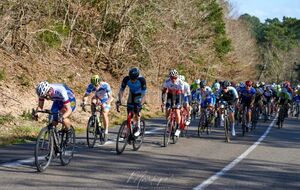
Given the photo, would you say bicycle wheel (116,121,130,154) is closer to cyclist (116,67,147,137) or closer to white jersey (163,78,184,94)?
cyclist (116,67,147,137)

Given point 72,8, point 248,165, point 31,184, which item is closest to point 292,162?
point 248,165

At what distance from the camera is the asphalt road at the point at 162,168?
889cm

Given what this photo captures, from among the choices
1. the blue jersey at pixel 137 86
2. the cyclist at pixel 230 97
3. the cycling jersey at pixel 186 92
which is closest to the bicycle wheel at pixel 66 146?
the blue jersey at pixel 137 86

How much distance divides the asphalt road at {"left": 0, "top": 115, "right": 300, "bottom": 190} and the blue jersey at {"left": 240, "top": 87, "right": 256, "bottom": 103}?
157 inches

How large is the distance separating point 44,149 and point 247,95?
11417 mm

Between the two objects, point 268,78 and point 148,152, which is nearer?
point 148,152

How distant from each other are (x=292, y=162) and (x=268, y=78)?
9189 cm

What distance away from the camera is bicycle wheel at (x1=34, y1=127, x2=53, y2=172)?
9242 mm

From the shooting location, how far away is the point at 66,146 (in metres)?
10.3

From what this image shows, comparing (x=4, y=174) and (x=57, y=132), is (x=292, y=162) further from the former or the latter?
(x=4, y=174)

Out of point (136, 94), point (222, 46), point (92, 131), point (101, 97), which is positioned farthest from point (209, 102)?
point (222, 46)

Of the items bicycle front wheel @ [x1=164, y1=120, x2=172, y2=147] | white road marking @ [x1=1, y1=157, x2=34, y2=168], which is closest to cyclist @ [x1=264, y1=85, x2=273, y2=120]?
bicycle front wheel @ [x1=164, y1=120, x2=172, y2=147]

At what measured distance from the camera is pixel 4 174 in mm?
9062

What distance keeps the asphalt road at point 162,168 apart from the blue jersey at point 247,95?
3.99m
